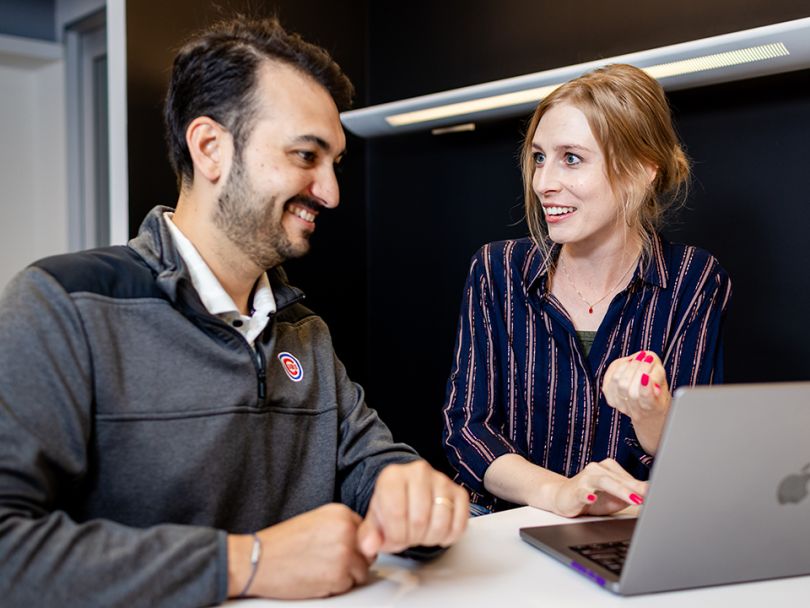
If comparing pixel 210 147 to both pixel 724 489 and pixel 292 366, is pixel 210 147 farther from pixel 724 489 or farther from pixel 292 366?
pixel 724 489

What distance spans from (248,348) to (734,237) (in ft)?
5.94

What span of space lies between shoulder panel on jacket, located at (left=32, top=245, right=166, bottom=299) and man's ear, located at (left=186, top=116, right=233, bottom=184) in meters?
0.20

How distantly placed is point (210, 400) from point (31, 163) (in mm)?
3478

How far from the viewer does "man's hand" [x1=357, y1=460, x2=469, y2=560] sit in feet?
3.37

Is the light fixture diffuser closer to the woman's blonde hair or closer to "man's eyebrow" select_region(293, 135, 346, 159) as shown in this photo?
the woman's blonde hair

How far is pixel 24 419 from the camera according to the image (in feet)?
3.32

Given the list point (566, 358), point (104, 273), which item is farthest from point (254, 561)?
point (566, 358)

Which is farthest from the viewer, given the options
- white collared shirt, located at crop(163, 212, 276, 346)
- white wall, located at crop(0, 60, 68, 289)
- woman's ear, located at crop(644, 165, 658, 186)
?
white wall, located at crop(0, 60, 68, 289)

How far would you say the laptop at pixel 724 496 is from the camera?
0.94 m

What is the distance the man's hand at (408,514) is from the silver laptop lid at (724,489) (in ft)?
0.72

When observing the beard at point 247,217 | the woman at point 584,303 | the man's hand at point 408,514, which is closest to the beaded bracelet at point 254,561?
the man's hand at point 408,514

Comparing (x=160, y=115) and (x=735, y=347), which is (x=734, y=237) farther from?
(x=160, y=115)

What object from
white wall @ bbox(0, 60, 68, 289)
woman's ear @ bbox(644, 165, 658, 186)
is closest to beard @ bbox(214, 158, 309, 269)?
woman's ear @ bbox(644, 165, 658, 186)

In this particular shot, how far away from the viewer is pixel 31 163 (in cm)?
422
